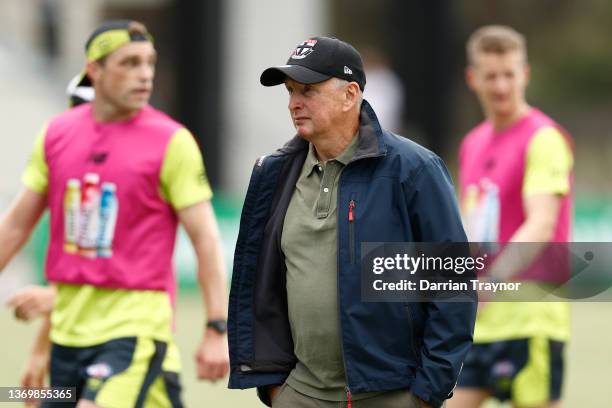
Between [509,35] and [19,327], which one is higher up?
[509,35]

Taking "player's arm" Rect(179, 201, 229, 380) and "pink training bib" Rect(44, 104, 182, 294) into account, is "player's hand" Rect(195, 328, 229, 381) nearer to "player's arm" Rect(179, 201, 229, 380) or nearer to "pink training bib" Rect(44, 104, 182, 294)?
"player's arm" Rect(179, 201, 229, 380)

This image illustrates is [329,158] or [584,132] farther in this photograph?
[584,132]

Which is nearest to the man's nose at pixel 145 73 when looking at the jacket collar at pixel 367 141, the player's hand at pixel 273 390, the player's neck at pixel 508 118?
the jacket collar at pixel 367 141

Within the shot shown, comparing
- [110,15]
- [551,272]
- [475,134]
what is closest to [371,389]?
[551,272]

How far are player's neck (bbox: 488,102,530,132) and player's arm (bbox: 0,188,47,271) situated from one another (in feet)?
8.89

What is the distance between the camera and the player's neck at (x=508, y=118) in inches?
331

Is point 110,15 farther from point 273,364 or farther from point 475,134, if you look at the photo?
point 273,364

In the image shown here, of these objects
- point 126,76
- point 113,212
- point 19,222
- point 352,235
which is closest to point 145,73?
point 126,76

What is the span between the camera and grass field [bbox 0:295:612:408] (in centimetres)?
1129

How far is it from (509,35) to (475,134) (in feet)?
2.07

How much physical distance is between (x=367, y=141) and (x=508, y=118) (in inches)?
114

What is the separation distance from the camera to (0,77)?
21.8 meters

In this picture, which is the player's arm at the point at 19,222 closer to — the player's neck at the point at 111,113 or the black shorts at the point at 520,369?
the player's neck at the point at 111,113

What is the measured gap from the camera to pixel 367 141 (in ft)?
18.7
